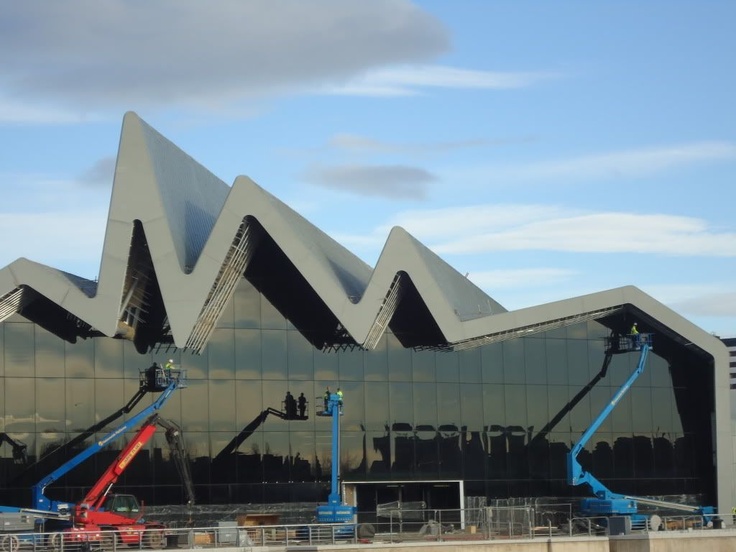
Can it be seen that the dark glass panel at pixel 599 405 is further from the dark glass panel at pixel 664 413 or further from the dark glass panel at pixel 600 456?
the dark glass panel at pixel 664 413

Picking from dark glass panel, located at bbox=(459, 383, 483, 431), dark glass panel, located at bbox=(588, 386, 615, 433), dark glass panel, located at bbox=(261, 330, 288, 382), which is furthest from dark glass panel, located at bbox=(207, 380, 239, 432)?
dark glass panel, located at bbox=(588, 386, 615, 433)

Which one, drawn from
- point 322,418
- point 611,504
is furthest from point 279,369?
point 611,504

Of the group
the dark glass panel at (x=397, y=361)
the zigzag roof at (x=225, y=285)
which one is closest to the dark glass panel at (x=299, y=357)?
the zigzag roof at (x=225, y=285)

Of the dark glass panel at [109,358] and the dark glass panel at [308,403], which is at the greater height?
the dark glass panel at [109,358]

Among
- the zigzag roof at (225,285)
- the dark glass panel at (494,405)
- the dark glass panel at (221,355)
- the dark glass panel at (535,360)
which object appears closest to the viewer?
the zigzag roof at (225,285)

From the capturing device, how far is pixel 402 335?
54.0m

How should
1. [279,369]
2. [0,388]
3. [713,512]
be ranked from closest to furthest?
[0,388] < [279,369] < [713,512]

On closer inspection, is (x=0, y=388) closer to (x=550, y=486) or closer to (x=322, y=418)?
(x=322, y=418)

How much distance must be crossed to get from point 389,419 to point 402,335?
3.58m

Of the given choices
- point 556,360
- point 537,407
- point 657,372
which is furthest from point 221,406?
point 657,372

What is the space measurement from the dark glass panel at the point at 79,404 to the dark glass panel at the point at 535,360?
18254 millimetres

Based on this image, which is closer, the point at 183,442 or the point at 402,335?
the point at 183,442

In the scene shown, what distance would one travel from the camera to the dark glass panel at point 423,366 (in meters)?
53.7

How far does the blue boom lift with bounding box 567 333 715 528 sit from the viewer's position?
52844 mm
